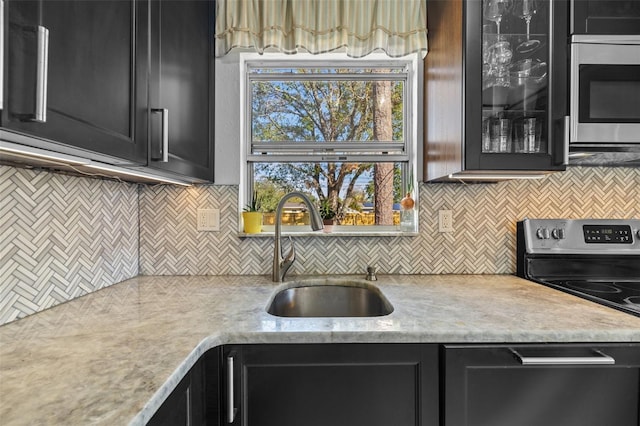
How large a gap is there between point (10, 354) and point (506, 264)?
1875mm

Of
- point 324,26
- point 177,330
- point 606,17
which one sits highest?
point 324,26

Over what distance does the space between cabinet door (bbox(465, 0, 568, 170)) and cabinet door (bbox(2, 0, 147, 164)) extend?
111 centimetres

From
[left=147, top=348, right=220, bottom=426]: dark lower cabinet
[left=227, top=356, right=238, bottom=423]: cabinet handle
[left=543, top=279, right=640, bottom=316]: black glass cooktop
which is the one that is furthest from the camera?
[left=543, top=279, right=640, bottom=316]: black glass cooktop

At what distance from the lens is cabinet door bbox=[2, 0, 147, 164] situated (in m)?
0.58

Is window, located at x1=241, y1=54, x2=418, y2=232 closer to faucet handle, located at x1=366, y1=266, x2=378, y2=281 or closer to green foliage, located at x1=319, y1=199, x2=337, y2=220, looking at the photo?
green foliage, located at x1=319, y1=199, x2=337, y2=220

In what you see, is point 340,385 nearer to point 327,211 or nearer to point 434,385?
point 434,385

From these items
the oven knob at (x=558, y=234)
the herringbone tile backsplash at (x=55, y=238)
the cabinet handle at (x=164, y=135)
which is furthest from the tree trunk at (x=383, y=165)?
the herringbone tile backsplash at (x=55, y=238)

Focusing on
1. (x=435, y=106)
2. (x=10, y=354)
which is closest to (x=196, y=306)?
(x=10, y=354)

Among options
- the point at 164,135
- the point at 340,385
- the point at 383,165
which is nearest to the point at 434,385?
the point at 340,385

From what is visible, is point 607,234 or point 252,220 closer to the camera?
point 607,234

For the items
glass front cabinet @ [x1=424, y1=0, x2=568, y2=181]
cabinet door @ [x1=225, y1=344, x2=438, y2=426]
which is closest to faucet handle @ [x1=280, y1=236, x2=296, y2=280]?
cabinet door @ [x1=225, y1=344, x2=438, y2=426]

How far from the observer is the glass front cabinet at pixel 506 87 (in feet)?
4.26

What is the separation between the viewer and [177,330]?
0.93 meters

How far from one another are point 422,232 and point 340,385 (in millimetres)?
974
